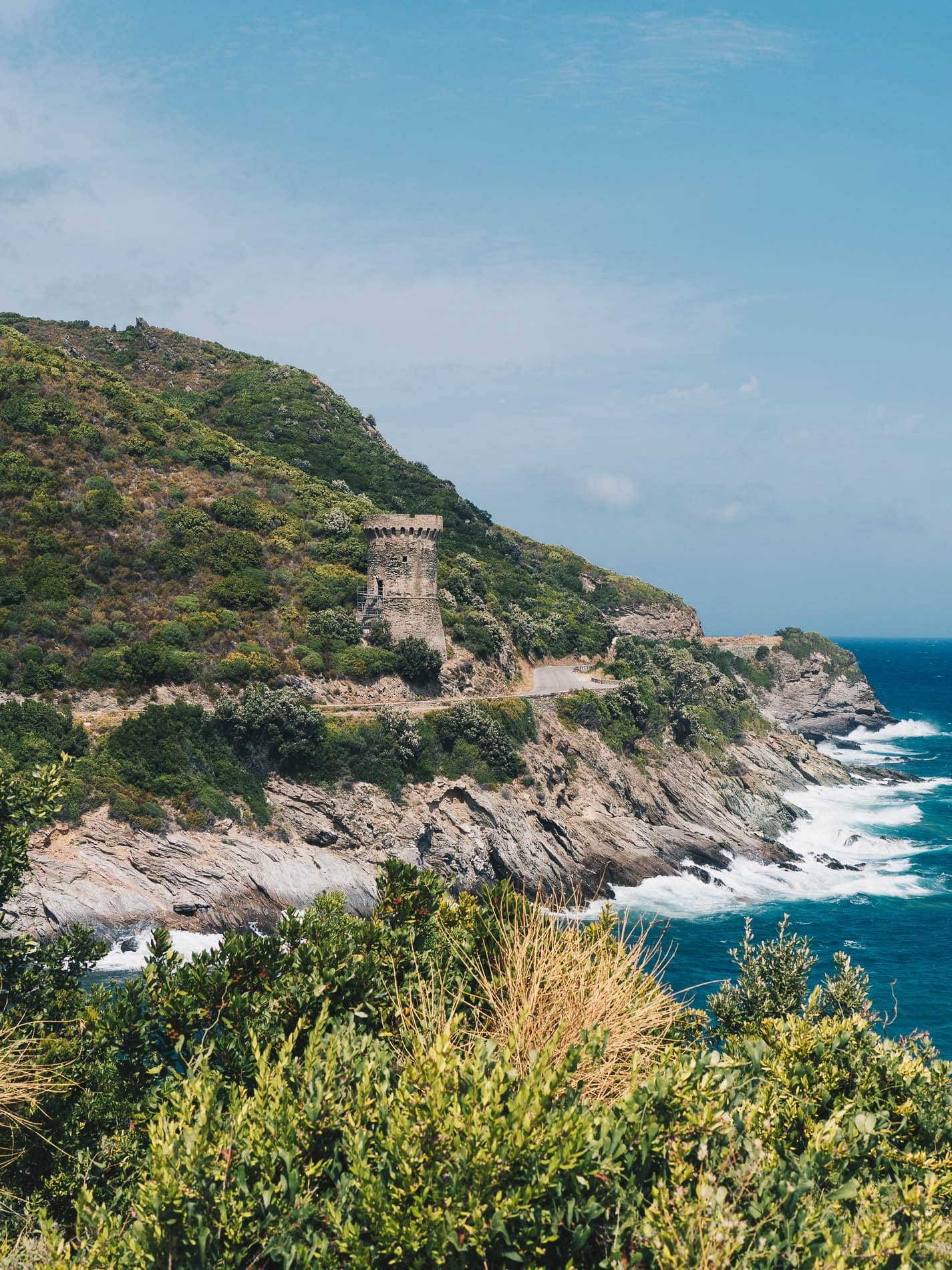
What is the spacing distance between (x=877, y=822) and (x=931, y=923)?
79.2ft

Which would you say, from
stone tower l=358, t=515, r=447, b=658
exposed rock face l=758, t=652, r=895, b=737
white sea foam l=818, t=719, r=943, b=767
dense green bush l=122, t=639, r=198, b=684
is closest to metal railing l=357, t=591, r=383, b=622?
stone tower l=358, t=515, r=447, b=658

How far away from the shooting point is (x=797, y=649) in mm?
126750

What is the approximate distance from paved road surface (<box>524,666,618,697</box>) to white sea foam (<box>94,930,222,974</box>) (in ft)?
95.6

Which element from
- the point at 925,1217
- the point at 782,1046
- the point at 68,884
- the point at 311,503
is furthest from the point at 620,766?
the point at 925,1217

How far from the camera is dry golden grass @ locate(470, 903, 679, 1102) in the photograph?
10.9m

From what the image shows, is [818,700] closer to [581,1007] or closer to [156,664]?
[156,664]

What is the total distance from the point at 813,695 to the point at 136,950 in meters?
106

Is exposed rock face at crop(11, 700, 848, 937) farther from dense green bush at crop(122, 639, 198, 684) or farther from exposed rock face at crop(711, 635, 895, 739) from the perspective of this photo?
exposed rock face at crop(711, 635, 895, 739)

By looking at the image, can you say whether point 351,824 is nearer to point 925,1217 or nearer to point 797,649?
point 925,1217

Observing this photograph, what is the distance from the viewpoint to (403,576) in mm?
58188

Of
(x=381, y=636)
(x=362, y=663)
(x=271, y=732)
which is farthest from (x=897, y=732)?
(x=271, y=732)

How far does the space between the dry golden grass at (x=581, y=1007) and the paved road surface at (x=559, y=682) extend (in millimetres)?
47249

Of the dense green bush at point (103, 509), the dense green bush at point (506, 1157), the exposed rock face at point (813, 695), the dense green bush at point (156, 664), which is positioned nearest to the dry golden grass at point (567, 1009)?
the dense green bush at point (506, 1157)

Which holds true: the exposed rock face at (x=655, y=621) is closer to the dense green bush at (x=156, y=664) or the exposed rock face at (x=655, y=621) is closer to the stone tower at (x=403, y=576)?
the stone tower at (x=403, y=576)
